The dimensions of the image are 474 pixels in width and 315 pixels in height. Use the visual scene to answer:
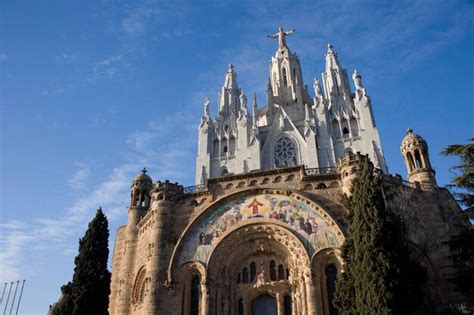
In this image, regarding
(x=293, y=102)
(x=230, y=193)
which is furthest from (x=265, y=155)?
(x=230, y=193)

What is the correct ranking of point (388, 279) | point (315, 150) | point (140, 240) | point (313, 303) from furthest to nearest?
point (315, 150)
point (140, 240)
point (313, 303)
point (388, 279)

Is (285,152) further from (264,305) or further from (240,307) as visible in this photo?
(240,307)

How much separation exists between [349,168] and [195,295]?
35.6 ft

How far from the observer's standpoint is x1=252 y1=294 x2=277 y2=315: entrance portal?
2234 centimetres

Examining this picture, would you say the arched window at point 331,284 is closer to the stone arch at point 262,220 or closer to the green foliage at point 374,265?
the stone arch at point 262,220

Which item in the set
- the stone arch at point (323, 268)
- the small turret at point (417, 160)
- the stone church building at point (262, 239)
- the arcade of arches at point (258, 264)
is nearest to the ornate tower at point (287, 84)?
the small turret at point (417, 160)

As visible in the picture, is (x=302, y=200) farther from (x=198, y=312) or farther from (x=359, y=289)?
(x=198, y=312)

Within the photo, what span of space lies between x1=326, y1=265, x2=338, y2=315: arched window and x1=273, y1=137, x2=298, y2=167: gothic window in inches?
783

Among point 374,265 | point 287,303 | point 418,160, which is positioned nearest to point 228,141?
point 418,160

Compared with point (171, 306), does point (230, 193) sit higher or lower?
higher

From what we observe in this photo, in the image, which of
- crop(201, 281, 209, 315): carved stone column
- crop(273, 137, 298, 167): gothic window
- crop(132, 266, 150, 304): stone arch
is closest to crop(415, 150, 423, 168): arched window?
crop(201, 281, 209, 315): carved stone column

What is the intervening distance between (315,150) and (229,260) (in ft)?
63.3

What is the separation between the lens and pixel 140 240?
26.6m

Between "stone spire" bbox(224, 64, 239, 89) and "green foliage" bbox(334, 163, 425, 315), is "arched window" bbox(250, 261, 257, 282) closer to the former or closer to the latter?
"green foliage" bbox(334, 163, 425, 315)
